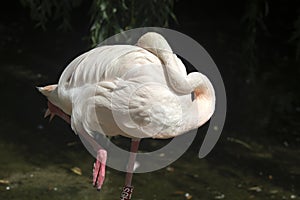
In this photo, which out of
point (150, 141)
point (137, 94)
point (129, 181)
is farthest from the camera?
point (150, 141)

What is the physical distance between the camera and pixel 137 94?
157cm

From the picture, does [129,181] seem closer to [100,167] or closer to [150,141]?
[100,167]

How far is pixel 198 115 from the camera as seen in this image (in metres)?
1.67

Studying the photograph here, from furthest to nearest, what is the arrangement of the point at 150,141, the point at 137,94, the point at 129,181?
the point at 150,141 → the point at 129,181 → the point at 137,94

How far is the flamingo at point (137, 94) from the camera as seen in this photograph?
1.57 meters

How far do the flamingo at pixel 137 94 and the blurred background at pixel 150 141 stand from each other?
4.17 feet

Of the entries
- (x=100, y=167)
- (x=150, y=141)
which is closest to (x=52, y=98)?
(x=100, y=167)

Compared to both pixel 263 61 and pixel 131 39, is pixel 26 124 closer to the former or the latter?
pixel 131 39

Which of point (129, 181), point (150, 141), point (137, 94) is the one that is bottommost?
point (150, 141)

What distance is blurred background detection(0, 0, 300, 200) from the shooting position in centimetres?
302

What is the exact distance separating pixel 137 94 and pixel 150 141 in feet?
6.60

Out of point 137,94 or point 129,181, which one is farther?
point 129,181

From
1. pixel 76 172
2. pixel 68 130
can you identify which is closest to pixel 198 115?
pixel 76 172

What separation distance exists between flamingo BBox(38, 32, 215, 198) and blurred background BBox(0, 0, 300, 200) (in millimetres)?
1272
